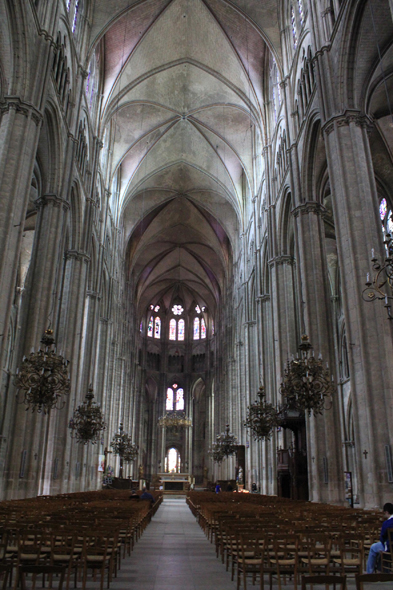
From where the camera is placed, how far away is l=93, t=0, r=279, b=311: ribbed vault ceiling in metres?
26.2

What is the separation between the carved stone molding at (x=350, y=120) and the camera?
14.4 metres

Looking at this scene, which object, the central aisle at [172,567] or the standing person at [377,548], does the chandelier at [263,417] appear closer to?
the central aisle at [172,567]

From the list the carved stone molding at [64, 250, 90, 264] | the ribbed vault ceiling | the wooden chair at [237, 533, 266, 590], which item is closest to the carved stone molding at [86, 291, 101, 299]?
the carved stone molding at [64, 250, 90, 264]

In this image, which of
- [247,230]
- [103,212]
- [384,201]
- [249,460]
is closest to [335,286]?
[247,230]

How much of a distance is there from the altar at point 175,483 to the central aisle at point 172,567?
3520 centimetres

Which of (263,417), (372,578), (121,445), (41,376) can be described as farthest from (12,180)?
(121,445)

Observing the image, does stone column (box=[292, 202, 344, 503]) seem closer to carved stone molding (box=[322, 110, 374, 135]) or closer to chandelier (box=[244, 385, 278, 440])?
chandelier (box=[244, 385, 278, 440])

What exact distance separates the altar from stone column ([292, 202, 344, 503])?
3121 cm

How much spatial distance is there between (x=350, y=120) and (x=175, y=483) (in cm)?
3829

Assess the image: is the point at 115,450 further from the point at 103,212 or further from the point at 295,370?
the point at 295,370

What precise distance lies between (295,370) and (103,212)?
1966 centimetres

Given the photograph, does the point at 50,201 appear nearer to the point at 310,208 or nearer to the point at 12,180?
the point at 12,180

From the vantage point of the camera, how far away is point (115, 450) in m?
→ 33.2

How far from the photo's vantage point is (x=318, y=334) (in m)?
16.6
